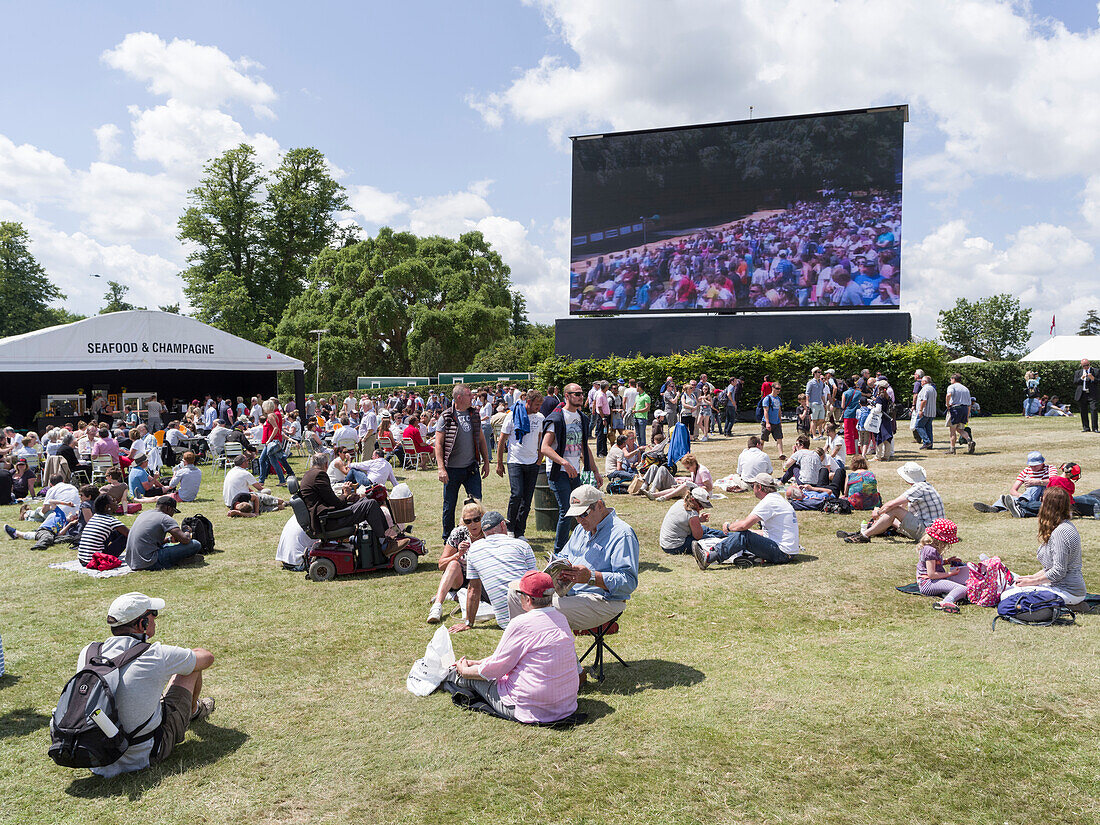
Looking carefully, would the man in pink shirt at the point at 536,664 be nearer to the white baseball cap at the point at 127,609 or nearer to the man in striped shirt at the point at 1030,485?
the white baseball cap at the point at 127,609

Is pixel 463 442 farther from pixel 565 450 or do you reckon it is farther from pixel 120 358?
pixel 120 358

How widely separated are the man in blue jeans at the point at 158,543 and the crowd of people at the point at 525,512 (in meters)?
0.02

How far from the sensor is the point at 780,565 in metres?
7.84

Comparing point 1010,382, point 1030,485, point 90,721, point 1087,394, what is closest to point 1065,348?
point 1010,382

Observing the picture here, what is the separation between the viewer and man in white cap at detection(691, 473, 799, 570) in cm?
782

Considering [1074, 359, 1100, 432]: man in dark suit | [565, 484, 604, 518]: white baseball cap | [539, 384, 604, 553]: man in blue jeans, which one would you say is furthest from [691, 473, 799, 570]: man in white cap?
[1074, 359, 1100, 432]: man in dark suit

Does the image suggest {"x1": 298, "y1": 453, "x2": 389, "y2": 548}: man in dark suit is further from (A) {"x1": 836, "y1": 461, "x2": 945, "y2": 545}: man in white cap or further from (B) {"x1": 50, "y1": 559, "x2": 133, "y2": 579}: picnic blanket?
(A) {"x1": 836, "y1": 461, "x2": 945, "y2": 545}: man in white cap

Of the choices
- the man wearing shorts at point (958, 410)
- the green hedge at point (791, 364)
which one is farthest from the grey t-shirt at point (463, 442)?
the green hedge at point (791, 364)

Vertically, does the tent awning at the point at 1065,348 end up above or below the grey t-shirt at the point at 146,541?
above

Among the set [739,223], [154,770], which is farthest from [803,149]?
[154,770]

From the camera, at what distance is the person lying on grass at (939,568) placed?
6391 millimetres

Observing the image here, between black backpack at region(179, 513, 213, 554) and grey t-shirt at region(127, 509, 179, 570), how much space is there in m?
0.50

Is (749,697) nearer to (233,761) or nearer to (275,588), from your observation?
(233,761)

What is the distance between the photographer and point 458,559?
20.8ft
